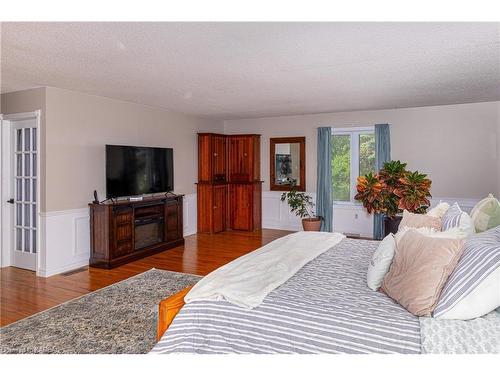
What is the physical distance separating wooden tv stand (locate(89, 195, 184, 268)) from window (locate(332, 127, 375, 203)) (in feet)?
11.1

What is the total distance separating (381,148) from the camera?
713 centimetres

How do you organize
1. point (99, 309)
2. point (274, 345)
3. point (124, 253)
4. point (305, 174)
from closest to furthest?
point (274, 345)
point (99, 309)
point (124, 253)
point (305, 174)

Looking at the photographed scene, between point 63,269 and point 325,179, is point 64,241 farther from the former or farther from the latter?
point 325,179

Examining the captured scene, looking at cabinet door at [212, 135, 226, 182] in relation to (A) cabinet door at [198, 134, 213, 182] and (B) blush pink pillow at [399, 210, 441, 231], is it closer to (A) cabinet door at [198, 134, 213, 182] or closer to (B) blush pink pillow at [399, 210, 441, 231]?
(A) cabinet door at [198, 134, 213, 182]

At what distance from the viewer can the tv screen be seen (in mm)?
5504

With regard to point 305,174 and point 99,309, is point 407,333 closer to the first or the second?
point 99,309

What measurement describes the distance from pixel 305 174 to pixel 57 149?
15.9 feet

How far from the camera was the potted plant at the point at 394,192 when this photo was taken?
16.3 feet

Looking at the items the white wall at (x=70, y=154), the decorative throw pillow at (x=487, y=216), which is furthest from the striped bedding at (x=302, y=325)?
the white wall at (x=70, y=154)

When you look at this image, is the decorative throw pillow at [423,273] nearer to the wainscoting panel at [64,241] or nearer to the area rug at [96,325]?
the area rug at [96,325]
